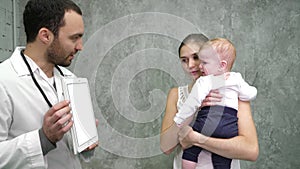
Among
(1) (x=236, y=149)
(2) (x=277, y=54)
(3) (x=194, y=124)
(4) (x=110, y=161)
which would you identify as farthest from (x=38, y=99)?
(2) (x=277, y=54)

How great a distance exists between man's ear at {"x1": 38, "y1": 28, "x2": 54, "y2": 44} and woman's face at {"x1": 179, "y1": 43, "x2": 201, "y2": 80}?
57 centimetres

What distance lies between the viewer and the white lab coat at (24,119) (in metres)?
0.88

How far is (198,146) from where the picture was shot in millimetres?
1163

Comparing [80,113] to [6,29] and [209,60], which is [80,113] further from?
[6,29]

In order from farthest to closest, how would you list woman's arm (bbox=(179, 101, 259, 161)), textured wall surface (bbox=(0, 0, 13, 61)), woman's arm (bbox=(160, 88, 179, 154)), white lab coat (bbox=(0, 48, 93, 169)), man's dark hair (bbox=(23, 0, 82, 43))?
textured wall surface (bbox=(0, 0, 13, 61)) < woman's arm (bbox=(160, 88, 179, 154)) < woman's arm (bbox=(179, 101, 259, 161)) < man's dark hair (bbox=(23, 0, 82, 43)) < white lab coat (bbox=(0, 48, 93, 169))

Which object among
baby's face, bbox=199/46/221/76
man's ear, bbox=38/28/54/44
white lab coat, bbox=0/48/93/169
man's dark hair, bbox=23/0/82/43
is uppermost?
man's dark hair, bbox=23/0/82/43

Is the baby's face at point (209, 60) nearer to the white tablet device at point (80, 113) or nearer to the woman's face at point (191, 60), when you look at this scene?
the woman's face at point (191, 60)

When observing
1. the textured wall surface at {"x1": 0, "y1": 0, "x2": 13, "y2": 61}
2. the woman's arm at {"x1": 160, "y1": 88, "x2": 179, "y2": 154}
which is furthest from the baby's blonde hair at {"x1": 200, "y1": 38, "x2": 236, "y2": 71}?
the textured wall surface at {"x1": 0, "y1": 0, "x2": 13, "y2": 61}

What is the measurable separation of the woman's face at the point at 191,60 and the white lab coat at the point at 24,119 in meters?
0.54

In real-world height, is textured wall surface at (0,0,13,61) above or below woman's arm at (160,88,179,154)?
above

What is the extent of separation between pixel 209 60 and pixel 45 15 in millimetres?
622

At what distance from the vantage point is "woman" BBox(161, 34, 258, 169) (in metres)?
1.14

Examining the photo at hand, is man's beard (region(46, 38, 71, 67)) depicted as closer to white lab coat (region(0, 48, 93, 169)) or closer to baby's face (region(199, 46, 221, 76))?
white lab coat (region(0, 48, 93, 169))

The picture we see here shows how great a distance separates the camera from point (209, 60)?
1.22 meters
